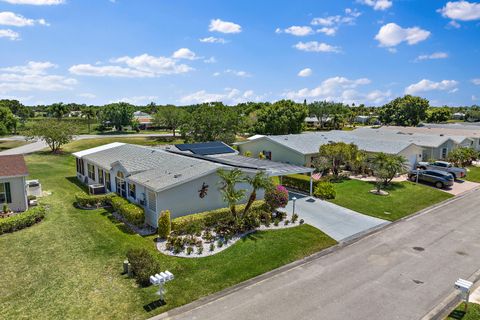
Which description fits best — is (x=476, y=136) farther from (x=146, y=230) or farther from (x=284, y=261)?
(x=146, y=230)

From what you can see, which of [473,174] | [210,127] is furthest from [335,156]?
[210,127]

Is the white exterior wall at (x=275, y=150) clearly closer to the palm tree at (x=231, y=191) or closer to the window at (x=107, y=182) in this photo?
the palm tree at (x=231, y=191)

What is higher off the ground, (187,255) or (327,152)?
(327,152)

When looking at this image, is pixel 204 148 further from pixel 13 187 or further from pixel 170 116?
pixel 170 116

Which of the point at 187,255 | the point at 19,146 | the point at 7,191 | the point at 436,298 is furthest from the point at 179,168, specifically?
the point at 19,146

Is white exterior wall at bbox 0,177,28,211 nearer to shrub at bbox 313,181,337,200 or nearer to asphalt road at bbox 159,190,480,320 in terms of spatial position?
asphalt road at bbox 159,190,480,320

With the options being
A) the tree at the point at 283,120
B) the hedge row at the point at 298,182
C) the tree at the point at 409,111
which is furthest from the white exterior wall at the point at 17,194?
the tree at the point at 409,111

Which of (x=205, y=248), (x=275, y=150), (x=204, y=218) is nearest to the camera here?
(x=205, y=248)
